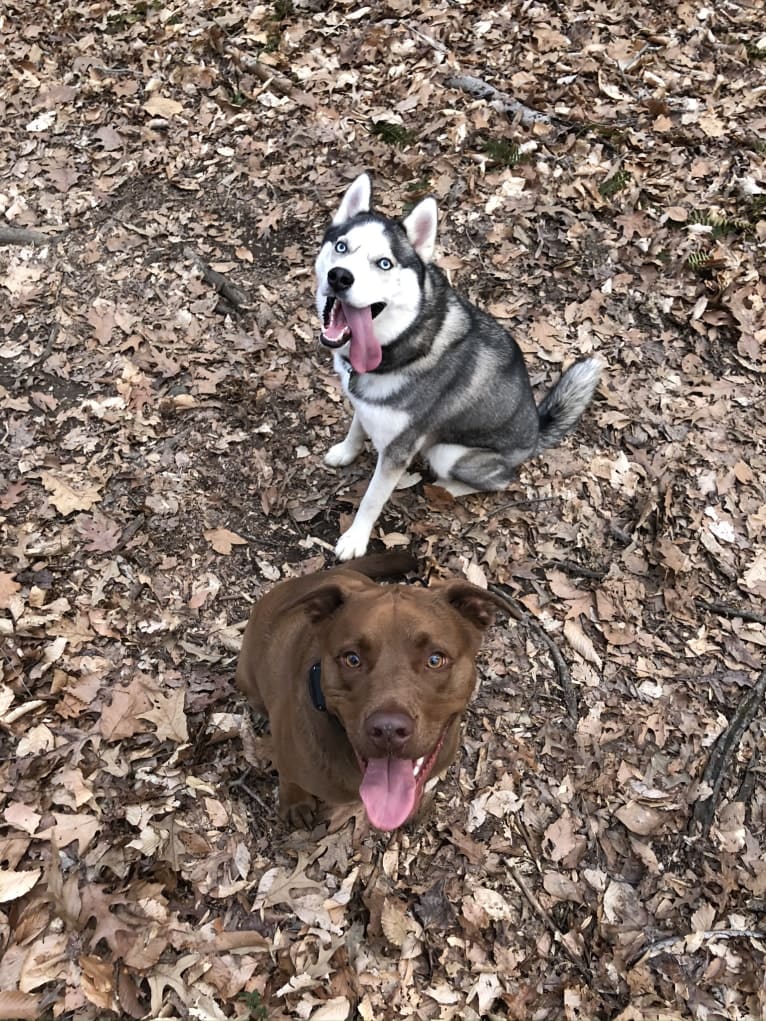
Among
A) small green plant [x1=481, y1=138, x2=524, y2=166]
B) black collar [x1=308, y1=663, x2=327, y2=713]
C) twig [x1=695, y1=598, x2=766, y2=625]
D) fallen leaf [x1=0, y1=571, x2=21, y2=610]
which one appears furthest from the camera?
small green plant [x1=481, y1=138, x2=524, y2=166]

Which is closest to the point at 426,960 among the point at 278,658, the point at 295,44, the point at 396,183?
the point at 278,658

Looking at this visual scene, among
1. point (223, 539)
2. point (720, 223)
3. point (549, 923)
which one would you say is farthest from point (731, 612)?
point (720, 223)

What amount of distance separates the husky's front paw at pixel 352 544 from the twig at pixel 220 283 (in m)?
2.57

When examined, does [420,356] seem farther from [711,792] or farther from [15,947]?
[15,947]

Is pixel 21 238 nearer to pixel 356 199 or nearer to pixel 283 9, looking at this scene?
pixel 356 199

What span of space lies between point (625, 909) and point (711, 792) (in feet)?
2.77

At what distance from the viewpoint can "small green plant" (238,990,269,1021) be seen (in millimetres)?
3166

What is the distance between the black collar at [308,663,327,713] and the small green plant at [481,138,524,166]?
5829 mm

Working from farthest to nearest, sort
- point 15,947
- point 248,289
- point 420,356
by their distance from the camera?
1. point 248,289
2. point 420,356
3. point 15,947

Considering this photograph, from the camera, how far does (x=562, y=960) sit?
3426 mm

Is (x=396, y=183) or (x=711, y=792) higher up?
(x=396, y=183)

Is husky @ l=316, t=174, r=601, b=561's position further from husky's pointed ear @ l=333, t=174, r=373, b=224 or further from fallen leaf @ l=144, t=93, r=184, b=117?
fallen leaf @ l=144, t=93, r=184, b=117

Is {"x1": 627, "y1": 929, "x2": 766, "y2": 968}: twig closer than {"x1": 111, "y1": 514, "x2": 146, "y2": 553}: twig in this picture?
Yes

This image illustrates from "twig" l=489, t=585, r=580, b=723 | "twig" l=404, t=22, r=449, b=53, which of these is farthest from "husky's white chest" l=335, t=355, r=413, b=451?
"twig" l=404, t=22, r=449, b=53
